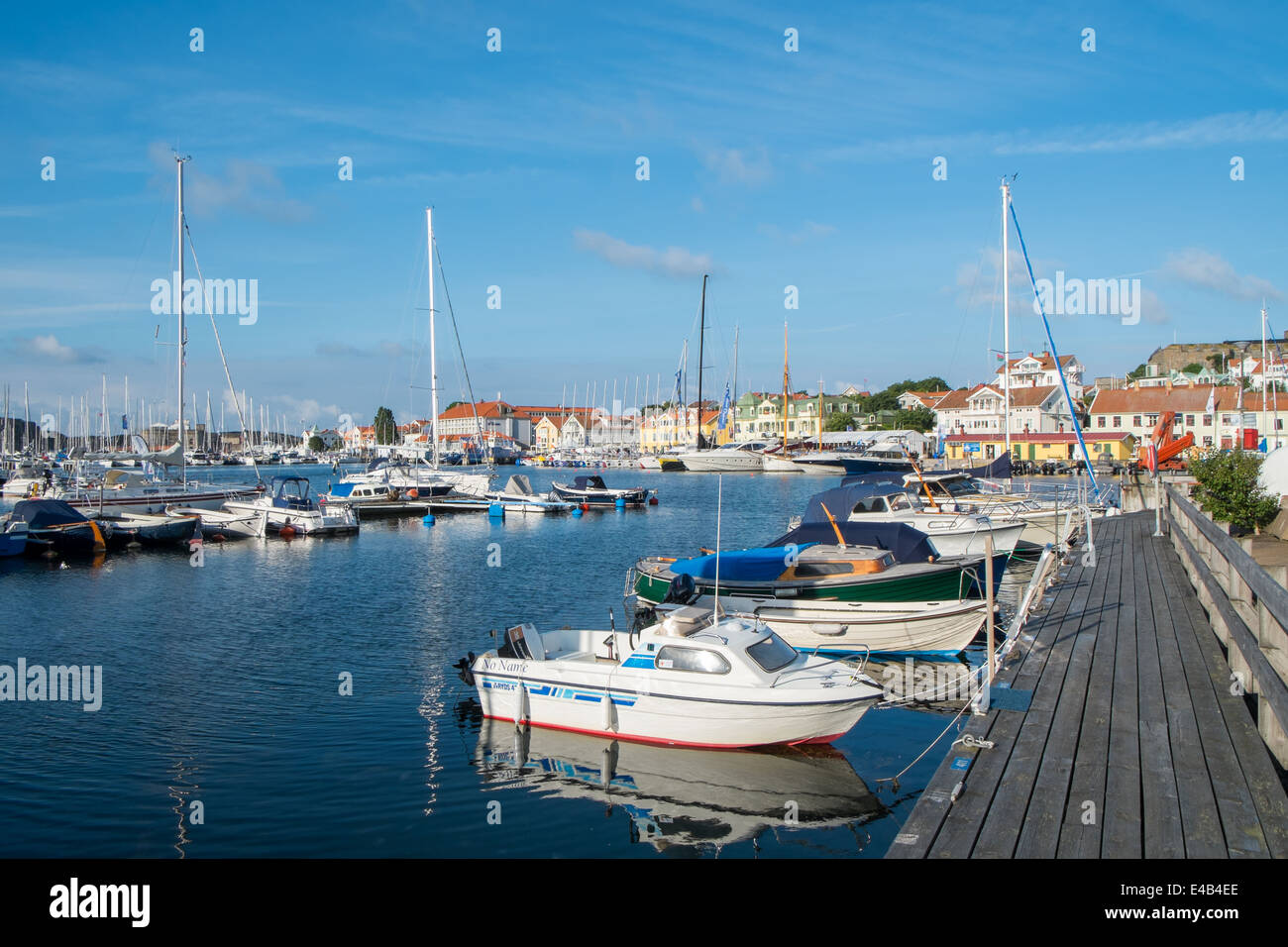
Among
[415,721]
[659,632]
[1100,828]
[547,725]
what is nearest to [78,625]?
[415,721]

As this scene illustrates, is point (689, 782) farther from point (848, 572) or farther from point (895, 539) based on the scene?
point (895, 539)

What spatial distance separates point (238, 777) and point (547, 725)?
4.98 metres

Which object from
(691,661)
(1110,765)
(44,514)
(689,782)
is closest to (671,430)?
(44,514)

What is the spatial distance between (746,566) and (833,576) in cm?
207

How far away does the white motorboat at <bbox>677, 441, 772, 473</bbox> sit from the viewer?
117688 millimetres

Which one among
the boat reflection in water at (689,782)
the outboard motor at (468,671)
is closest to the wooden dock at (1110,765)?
the boat reflection in water at (689,782)

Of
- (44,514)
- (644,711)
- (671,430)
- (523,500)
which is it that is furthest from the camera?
(671,430)

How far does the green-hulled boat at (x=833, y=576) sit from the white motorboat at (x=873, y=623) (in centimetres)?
35

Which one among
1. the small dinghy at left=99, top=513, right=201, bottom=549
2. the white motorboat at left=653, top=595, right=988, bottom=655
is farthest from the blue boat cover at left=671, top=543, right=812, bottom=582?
the small dinghy at left=99, top=513, right=201, bottom=549

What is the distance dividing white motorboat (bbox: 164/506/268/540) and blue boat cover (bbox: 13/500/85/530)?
659cm

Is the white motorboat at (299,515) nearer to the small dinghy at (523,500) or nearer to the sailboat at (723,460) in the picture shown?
the small dinghy at (523,500)

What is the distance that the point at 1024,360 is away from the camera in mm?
129375

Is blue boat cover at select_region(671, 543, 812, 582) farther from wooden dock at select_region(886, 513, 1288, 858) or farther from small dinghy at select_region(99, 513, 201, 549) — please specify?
small dinghy at select_region(99, 513, 201, 549)

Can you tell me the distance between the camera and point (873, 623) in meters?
19.4
